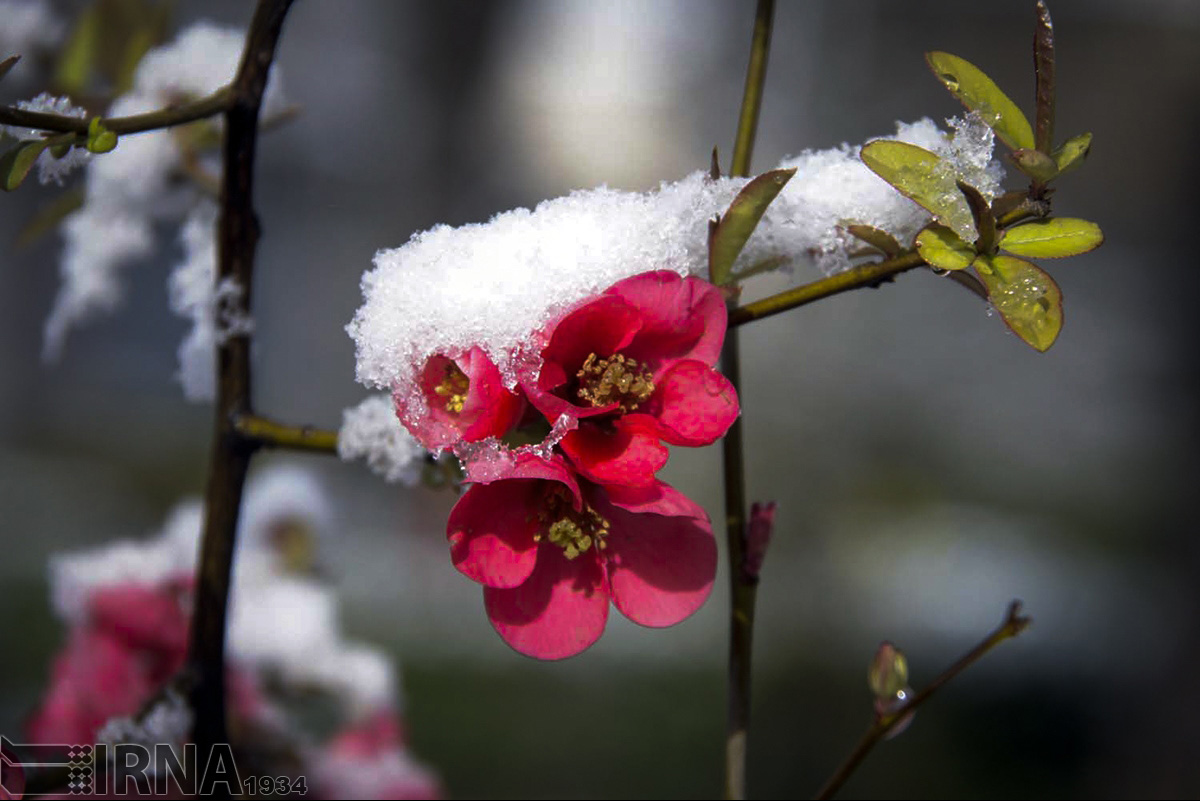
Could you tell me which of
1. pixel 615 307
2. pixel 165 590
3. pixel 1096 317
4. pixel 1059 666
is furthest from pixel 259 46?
pixel 1096 317

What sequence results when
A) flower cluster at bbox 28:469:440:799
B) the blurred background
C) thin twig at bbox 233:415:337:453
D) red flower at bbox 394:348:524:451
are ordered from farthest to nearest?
the blurred background, flower cluster at bbox 28:469:440:799, thin twig at bbox 233:415:337:453, red flower at bbox 394:348:524:451

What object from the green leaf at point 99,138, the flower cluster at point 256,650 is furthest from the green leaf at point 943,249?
the flower cluster at point 256,650

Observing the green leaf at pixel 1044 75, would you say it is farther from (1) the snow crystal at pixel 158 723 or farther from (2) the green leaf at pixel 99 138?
(1) the snow crystal at pixel 158 723

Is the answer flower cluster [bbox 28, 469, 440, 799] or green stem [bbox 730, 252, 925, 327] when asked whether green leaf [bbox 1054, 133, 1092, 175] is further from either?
flower cluster [bbox 28, 469, 440, 799]

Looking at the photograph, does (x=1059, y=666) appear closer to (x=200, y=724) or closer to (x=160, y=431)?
(x=200, y=724)

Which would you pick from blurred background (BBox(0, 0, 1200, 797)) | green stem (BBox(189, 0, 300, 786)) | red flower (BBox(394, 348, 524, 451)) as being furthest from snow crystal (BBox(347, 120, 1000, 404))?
blurred background (BBox(0, 0, 1200, 797))

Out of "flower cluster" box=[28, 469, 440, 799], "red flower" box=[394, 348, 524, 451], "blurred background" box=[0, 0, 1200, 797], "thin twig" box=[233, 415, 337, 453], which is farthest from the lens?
"blurred background" box=[0, 0, 1200, 797]
